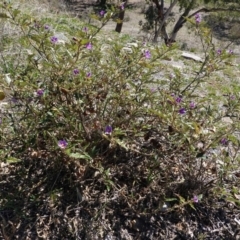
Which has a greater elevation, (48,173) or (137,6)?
(48,173)

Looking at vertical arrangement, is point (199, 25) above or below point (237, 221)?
above

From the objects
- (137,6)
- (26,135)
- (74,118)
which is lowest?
(137,6)

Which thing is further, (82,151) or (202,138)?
(202,138)

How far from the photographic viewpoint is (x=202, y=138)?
1731 millimetres

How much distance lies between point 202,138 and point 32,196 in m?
0.81

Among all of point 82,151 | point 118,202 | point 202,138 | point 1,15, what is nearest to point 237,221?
point 202,138

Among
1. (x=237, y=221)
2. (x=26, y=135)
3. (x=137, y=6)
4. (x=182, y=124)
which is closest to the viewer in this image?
(x=182, y=124)

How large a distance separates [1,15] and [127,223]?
1.03 metres

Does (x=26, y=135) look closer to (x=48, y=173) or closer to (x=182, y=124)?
(x=48, y=173)

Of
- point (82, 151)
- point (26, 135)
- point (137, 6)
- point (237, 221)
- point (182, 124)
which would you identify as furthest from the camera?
point (137, 6)

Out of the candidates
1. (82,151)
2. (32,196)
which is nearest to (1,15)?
(82,151)

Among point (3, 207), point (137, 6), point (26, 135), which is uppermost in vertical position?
point (26, 135)

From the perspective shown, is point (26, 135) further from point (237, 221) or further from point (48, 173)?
point (237, 221)

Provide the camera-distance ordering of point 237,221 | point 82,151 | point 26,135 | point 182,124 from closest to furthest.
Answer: point 82,151 < point 182,124 < point 26,135 < point 237,221
